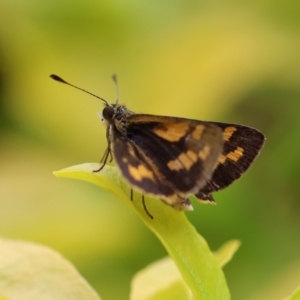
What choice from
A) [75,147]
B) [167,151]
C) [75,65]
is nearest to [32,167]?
[75,147]

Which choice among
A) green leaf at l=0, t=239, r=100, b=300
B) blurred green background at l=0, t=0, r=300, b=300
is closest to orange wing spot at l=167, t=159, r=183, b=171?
green leaf at l=0, t=239, r=100, b=300

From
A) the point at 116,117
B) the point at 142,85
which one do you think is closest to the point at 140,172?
the point at 116,117

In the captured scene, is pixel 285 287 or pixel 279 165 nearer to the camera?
pixel 285 287

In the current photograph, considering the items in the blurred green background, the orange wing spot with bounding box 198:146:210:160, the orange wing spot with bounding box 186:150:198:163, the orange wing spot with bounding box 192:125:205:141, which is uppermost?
the orange wing spot with bounding box 192:125:205:141

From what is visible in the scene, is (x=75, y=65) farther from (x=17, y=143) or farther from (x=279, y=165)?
(x=279, y=165)

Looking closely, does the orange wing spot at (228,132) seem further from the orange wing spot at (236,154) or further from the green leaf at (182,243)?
the green leaf at (182,243)

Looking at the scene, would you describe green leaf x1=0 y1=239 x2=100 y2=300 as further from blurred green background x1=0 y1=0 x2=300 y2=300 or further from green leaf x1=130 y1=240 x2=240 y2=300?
blurred green background x1=0 y1=0 x2=300 y2=300
